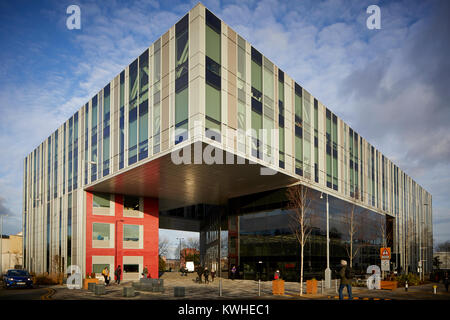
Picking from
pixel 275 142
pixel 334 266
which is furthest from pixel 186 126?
pixel 334 266

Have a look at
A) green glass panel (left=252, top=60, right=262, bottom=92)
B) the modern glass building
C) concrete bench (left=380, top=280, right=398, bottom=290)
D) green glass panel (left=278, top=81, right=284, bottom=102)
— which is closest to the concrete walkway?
concrete bench (left=380, top=280, right=398, bottom=290)

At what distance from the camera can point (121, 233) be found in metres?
41.9

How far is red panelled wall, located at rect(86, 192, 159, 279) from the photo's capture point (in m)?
39.8

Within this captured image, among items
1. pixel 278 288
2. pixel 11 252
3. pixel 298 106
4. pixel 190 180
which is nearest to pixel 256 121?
pixel 298 106

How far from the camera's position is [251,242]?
4112 centimetres

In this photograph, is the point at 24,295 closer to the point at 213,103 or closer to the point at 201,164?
the point at 201,164

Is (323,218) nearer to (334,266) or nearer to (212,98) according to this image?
(334,266)

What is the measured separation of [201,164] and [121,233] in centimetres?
1687

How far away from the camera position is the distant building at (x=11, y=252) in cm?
8400

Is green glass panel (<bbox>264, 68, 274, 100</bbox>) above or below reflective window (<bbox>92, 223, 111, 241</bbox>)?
above

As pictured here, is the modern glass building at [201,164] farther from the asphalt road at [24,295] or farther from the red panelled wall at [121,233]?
the asphalt road at [24,295]

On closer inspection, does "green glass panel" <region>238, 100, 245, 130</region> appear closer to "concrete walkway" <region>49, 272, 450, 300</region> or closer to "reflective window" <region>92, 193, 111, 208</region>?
"concrete walkway" <region>49, 272, 450, 300</region>

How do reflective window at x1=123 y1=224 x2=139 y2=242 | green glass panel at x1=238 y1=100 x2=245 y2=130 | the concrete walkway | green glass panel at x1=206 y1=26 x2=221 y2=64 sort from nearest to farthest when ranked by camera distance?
1. the concrete walkway
2. green glass panel at x1=206 y1=26 x2=221 y2=64
3. green glass panel at x1=238 y1=100 x2=245 y2=130
4. reflective window at x1=123 y1=224 x2=139 y2=242

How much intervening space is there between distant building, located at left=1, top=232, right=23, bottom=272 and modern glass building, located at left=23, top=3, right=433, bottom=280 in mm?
32962
